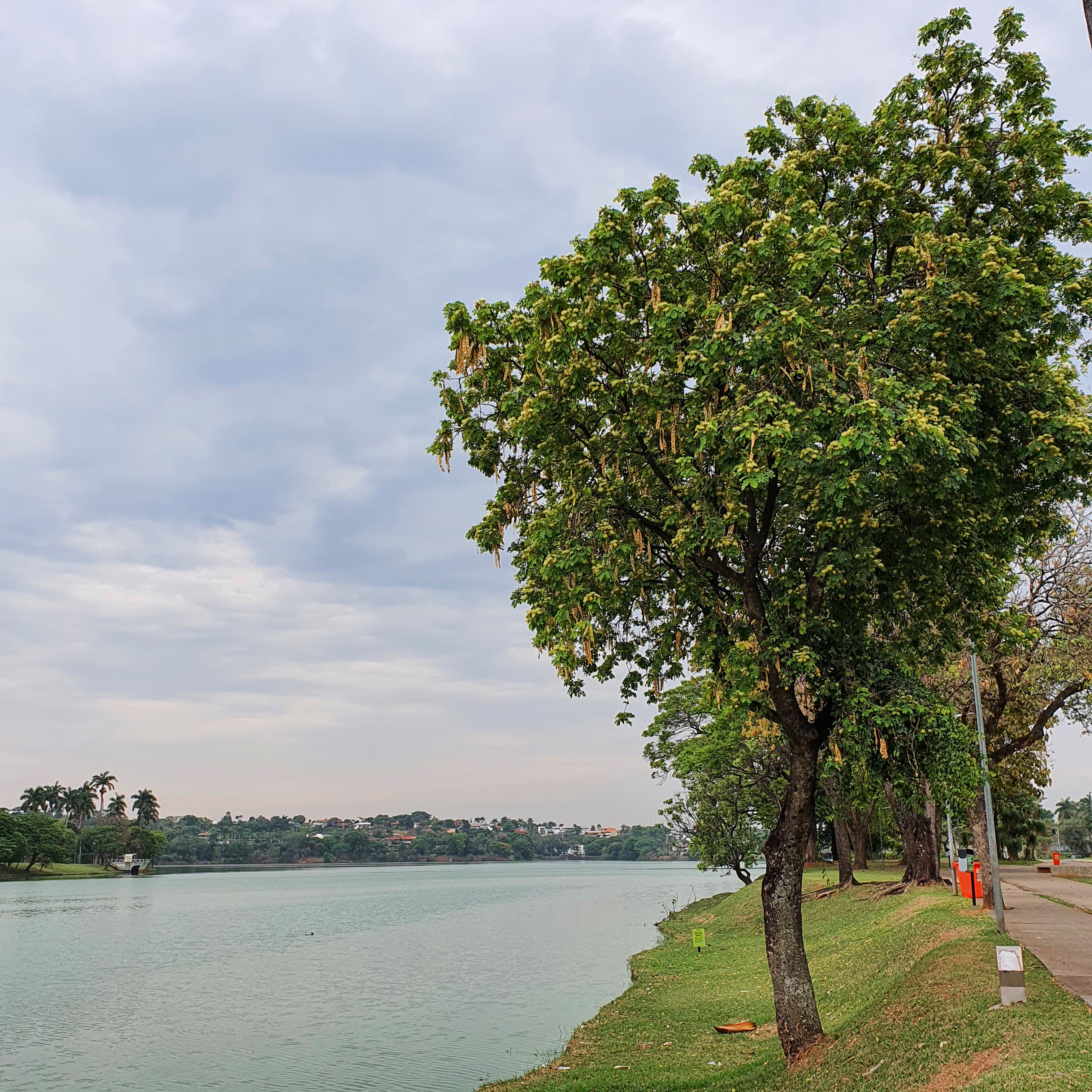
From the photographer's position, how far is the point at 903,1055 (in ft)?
41.5

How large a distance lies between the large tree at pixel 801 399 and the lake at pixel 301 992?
14.0m

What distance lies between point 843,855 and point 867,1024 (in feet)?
102

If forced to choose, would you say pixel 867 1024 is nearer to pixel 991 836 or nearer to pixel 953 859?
pixel 991 836

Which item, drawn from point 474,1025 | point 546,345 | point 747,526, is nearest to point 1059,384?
point 747,526

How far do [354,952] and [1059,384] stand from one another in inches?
1901

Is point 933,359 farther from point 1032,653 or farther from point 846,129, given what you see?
point 1032,653

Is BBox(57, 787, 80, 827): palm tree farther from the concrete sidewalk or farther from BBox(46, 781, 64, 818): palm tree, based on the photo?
the concrete sidewalk

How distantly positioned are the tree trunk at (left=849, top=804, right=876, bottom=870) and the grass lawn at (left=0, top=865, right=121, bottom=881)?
12271 centimetres

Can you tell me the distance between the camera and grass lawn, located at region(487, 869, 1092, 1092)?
11.5m

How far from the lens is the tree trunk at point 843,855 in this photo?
43.1 metres

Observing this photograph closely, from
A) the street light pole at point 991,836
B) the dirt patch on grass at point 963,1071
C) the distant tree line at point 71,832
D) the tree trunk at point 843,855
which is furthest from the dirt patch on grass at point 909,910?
the distant tree line at point 71,832

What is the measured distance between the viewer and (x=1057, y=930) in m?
23.3

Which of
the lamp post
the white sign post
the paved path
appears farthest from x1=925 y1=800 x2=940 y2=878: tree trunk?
the white sign post

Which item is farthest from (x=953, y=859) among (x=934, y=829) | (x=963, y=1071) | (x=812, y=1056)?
(x=963, y=1071)
